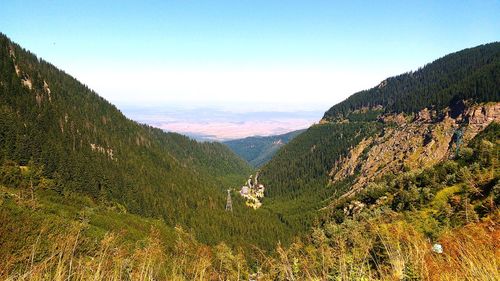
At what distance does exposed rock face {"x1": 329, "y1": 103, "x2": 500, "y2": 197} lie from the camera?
134 metres

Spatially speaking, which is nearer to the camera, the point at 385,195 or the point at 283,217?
the point at 385,195

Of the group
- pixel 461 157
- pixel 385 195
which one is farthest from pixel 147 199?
pixel 461 157

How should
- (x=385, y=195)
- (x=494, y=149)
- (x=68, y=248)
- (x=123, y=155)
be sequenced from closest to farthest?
(x=68, y=248) → (x=494, y=149) → (x=385, y=195) → (x=123, y=155)

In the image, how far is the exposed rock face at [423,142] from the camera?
134 m

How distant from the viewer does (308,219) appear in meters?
166

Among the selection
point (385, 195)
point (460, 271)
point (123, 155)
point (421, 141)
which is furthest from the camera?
point (123, 155)

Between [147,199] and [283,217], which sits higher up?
[147,199]

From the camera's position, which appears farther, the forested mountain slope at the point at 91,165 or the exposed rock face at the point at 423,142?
the exposed rock face at the point at 423,142

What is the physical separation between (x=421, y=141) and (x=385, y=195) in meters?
83.6

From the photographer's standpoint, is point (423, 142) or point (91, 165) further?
point (423, 142)

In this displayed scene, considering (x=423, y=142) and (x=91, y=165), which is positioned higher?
(x=91, y=165)

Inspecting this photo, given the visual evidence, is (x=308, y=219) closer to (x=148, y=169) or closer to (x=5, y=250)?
(x=148, y=169)

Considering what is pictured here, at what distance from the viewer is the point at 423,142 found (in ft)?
513

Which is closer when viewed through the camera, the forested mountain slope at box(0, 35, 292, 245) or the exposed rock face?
the forested mountain slope at box(0, 35, 292, 245)
